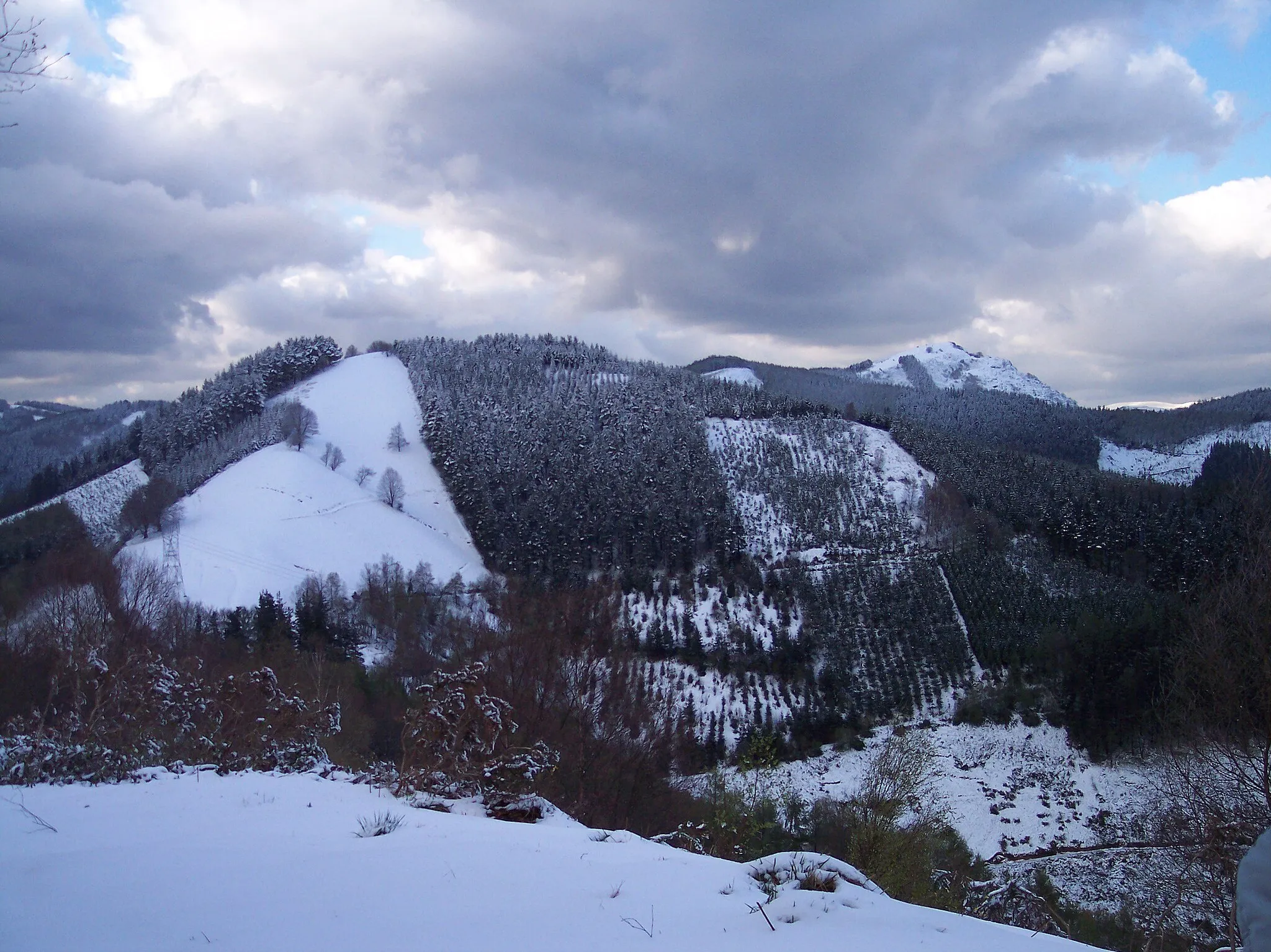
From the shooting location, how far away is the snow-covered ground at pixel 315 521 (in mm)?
51719

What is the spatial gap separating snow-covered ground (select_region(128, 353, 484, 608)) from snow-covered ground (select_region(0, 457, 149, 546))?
6.31 m

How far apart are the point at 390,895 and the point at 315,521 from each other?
64947 millimetres

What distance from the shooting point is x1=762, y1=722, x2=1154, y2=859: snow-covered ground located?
2588 centimetres

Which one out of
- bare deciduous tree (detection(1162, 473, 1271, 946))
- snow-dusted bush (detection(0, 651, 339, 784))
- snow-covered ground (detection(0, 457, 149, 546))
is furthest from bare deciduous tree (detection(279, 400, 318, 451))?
bare deciduous tree (detection(1162, 473, 1271, 946))

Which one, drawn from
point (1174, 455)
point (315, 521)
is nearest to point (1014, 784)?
point (315, 521)

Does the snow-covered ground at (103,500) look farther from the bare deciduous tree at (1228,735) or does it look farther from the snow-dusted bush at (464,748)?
the bare deciduous tree at (1228,735)

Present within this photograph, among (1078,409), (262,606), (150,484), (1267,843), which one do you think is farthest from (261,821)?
(1078,409)

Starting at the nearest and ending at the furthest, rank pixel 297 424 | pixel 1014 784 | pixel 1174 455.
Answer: pixel 1014 784
pixel 297 424
pixel 1174 455

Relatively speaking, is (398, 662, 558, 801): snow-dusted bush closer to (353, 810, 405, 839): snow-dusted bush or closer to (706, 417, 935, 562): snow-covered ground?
(353, 810, 405, 839): snow-dusted bush

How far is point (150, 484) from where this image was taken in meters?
58.2

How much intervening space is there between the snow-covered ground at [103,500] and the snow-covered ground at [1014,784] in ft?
188

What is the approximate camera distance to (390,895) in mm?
3859

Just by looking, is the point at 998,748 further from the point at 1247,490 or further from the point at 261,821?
the point at 261,821

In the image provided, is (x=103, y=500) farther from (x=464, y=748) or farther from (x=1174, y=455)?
(x=1174, y=455)
